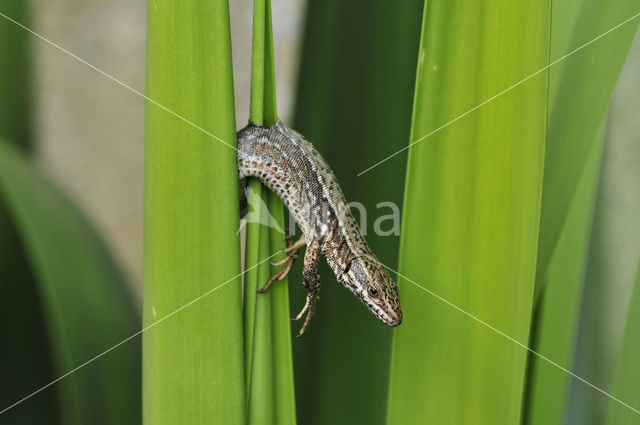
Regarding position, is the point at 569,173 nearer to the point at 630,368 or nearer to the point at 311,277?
the point at 630,368

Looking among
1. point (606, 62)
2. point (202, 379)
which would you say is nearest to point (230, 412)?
point (202, 379)

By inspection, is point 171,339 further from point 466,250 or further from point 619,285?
point 619,285

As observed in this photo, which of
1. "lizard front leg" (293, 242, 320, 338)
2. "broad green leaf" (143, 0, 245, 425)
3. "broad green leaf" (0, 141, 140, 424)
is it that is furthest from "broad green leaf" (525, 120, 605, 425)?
"broad green leaf" (0, 141, 140, 424)

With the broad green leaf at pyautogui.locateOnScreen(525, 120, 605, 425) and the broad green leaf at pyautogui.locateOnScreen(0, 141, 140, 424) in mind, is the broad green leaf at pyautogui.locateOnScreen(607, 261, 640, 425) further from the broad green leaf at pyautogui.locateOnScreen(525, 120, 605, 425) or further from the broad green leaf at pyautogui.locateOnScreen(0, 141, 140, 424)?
the broad green leaf at pyautogui.locateOnScreen(0, 141, 140, 424)

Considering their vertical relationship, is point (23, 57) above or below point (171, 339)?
above

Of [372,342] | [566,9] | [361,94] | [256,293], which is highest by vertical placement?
[566,9]

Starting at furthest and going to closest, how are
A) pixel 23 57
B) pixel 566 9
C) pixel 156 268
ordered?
pixel 23 57, pixel 566 9, pixel 156 268
